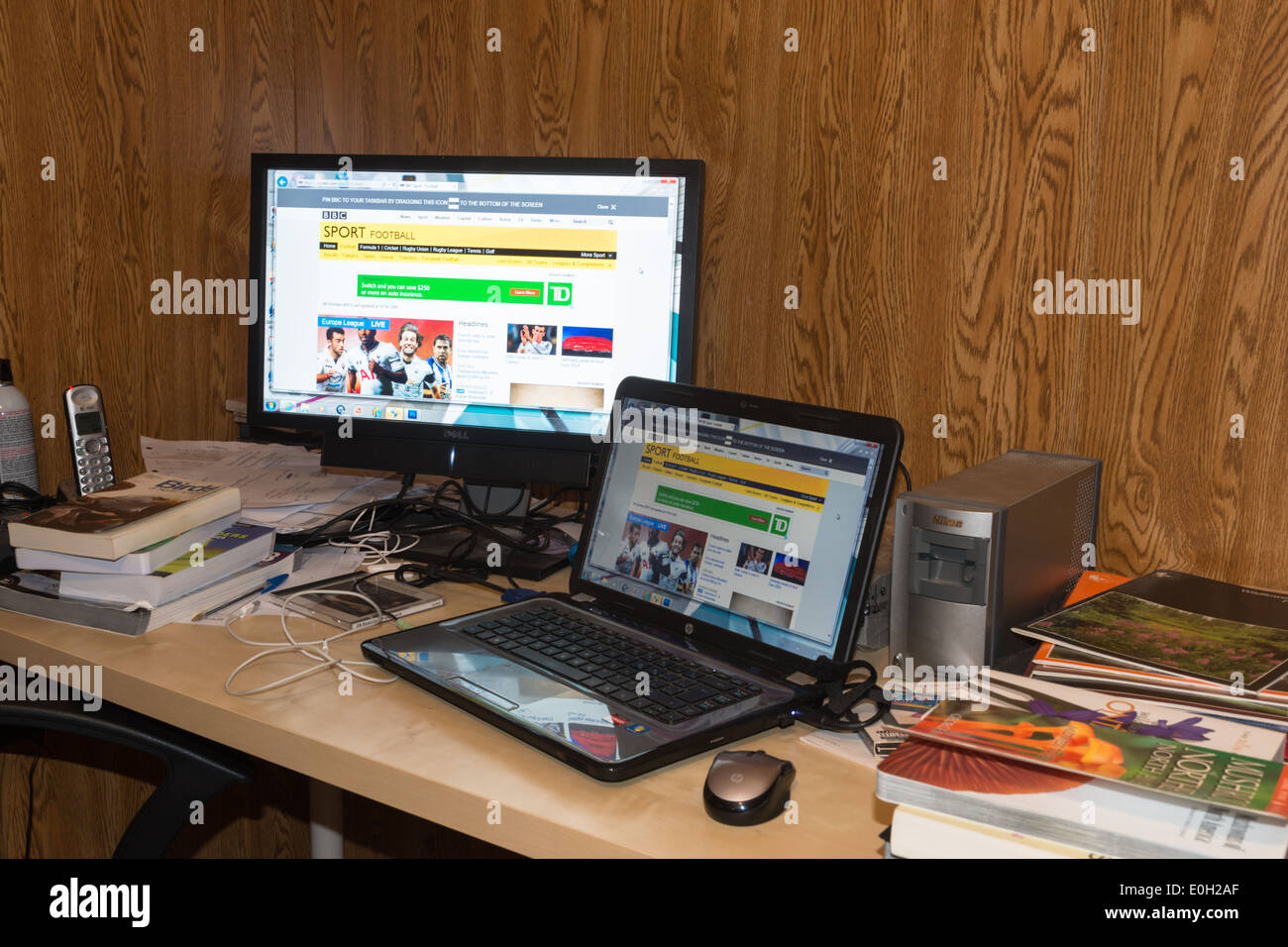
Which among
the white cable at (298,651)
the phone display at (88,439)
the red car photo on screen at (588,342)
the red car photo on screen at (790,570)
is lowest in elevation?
the white cable at (298,651)

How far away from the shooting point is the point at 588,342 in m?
1.44

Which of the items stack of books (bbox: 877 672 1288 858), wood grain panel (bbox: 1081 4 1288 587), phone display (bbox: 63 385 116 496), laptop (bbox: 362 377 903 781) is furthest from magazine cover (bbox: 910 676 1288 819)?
phone display (bbox: 63 385 116 496)

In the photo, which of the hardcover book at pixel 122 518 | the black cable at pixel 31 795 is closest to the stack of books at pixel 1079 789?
the hardcover book at pixel 122 518

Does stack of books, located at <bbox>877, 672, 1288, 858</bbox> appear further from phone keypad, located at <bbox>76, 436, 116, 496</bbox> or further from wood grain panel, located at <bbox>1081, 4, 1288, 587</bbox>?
phone keypad, located at <bbox>76, 436, 116, 496</bbox>

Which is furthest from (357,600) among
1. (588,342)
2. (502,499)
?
(588,342)

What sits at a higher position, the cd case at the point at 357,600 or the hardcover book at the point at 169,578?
the hardcover book at the point at 169,578

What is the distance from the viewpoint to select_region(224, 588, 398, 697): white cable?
3.49ft

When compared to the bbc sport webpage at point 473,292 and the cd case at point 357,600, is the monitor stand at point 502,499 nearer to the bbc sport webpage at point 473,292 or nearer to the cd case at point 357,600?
the bbc sport webpage at point 473,292

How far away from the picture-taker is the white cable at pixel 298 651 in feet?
3.49

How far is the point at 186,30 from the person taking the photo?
1.78m

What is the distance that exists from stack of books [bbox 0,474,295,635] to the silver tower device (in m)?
0.76

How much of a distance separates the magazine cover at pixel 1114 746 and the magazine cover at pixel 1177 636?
0.12 metres
